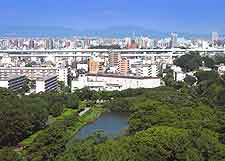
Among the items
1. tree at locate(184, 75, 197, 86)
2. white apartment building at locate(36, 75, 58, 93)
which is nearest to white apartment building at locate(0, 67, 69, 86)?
white apartment building at locate(36, 75, 58, 93)

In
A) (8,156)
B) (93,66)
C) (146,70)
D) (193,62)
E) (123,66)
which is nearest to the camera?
(8,156)

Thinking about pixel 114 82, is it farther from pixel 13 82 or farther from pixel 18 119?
pixel 18 119

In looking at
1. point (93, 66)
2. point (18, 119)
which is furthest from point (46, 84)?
point (18, 119)

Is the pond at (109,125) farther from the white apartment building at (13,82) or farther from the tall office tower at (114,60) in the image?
the tall office tower at (114,60)

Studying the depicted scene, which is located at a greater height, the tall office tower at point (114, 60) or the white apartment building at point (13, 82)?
the tall office tower at point (114, 60)

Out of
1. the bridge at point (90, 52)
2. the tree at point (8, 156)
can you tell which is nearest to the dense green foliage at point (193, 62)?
the bridge at point (90, 52)

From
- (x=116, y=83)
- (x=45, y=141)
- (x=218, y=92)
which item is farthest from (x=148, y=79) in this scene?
(x=45, y=141)
